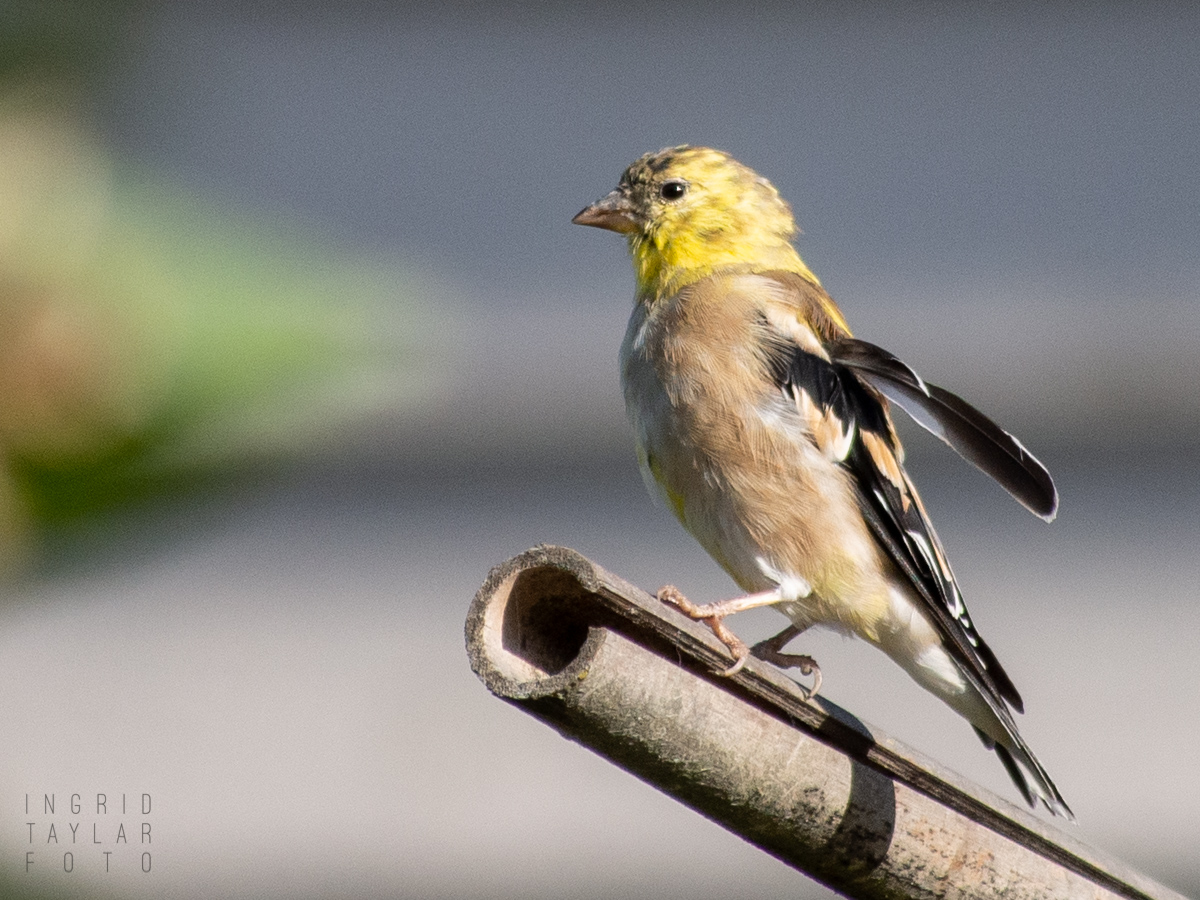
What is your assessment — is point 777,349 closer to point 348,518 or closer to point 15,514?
point 15,514

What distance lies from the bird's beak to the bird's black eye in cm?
8

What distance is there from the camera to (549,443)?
19.2ft

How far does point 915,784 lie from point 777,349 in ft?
4.09

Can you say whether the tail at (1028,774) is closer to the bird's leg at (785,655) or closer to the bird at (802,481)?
the bird at (802,481)

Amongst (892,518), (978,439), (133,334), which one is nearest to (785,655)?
(892,518)

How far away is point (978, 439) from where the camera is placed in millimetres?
2189

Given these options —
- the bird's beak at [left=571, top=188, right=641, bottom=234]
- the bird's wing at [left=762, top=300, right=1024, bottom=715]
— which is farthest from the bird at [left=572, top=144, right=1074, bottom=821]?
the bird's beak at [left=571, top=188, right=641, bottom=234]

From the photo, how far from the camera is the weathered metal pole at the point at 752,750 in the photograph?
56.4 inches

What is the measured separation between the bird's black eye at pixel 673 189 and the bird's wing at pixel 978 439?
1.19m

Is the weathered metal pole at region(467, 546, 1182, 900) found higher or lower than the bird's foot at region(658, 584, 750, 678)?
lower

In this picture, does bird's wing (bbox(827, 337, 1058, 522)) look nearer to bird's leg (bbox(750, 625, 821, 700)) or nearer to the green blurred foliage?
bird's leg (bbox(750, 625, 821, 700))

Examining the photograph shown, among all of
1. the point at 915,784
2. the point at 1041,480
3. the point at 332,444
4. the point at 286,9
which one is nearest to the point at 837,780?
the point at 915,784

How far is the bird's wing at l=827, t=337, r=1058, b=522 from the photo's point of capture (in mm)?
2133

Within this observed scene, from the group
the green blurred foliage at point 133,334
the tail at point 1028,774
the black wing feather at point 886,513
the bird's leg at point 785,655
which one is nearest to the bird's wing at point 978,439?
the black wing feather at point 886,513
